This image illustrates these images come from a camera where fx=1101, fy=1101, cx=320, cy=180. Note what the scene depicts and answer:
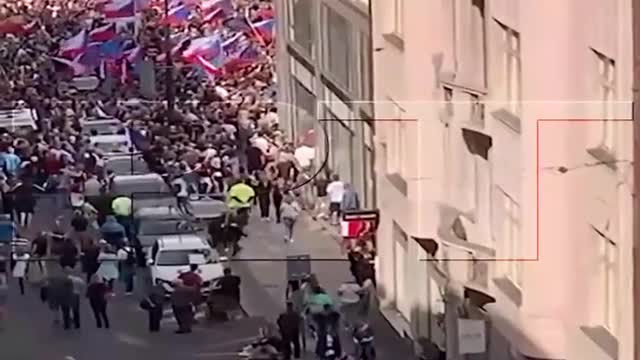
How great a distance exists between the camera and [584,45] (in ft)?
7.71

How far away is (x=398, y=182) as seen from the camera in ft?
8.06

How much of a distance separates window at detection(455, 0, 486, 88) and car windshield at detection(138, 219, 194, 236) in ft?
2.30

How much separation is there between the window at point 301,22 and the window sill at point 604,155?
66cm

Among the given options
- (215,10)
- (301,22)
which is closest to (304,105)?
(301,22)

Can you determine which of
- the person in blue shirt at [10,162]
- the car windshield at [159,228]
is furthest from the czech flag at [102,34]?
the car windshield at [159,228]

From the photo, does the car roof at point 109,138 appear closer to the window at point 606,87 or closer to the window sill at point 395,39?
the window sill at point 395,39

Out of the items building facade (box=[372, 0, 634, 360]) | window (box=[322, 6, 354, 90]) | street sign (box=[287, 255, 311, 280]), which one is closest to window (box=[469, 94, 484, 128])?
building facade (box=[372, 0, 634, 360])

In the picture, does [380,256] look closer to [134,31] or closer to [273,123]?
[273,123]

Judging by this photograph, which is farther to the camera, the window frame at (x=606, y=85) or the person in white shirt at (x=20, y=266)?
the person in white shirt at (x=20, y=266)

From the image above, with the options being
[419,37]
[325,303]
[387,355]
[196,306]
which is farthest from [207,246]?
[419,37]

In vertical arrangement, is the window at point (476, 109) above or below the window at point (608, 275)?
above

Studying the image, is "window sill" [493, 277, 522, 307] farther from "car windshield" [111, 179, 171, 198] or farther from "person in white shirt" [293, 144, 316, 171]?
"car windshield" [111, 179, 171, 198]

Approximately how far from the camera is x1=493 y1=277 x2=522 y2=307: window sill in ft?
7.97

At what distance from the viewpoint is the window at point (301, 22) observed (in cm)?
244
